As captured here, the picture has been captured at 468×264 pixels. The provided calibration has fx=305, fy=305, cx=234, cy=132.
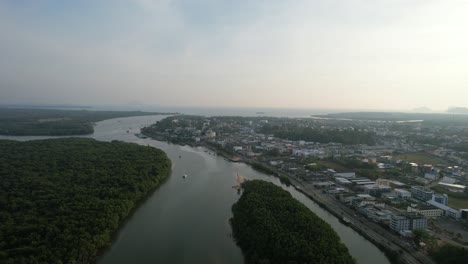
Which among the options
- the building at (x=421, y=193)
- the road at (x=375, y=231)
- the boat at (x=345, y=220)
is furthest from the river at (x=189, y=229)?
the building at (x=421, y=193)

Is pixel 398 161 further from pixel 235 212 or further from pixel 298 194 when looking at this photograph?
pixel 235 212

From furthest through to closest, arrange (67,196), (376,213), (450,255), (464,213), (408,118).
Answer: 1. (408,118)
2. (464,213)
3. (376,213)
4. (67,196)
5. (450,255)

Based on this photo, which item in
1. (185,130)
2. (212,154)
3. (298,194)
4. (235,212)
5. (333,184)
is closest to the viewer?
(235,212)

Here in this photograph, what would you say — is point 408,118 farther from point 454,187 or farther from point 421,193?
point 421,193

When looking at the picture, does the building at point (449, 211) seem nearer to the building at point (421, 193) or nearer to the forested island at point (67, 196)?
the building at point (421, 193)

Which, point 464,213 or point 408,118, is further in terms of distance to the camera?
point 408,118

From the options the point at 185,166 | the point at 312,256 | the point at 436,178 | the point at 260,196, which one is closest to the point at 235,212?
the point at 260,196

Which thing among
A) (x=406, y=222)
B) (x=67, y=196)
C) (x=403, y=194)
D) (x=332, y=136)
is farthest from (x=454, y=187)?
(x=67, y=196)
